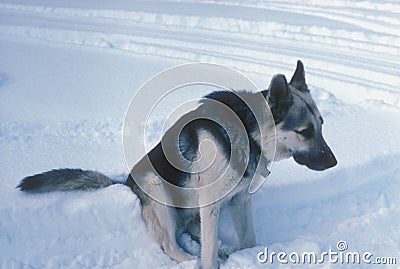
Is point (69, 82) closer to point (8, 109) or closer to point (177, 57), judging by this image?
point (8, 109)

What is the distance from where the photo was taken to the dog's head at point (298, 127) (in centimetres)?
285

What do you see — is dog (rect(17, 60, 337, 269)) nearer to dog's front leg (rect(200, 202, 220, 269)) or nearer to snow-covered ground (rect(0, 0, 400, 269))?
dog's front leg (rect(200, 202, 220, 269))

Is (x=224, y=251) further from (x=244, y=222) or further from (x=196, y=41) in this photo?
(x=196, y=41)

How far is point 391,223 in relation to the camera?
3.36 metres

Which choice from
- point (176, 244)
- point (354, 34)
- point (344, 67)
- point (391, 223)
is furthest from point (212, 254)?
point (354, 34)

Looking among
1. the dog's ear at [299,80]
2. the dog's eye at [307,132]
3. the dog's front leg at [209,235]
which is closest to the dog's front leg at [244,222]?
the dog's front leg at [209,235]

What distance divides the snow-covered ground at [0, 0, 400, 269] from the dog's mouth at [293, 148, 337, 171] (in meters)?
0.46

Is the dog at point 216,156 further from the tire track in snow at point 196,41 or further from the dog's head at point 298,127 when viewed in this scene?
the tire track in snow at point 196,41

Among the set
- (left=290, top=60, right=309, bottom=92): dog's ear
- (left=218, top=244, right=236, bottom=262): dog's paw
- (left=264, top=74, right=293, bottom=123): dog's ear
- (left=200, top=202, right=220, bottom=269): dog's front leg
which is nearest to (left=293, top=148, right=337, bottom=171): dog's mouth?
(left=264, top=74, right=293, bottom=123): dog's ear

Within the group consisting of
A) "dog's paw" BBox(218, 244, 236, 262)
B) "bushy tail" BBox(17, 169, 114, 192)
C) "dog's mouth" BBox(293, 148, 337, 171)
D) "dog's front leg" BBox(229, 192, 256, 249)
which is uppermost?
"dog's mouth" BBox(293, 148, 337, 171)

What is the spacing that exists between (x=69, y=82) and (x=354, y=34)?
3.85m

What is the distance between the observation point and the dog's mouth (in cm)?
294

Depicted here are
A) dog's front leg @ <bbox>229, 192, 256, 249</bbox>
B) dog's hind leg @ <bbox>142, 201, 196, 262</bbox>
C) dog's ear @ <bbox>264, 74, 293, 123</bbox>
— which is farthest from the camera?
dog's front leg @ <bbox>229, 192, 256, 249</bbox>

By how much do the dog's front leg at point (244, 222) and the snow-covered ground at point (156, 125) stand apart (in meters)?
0.14
